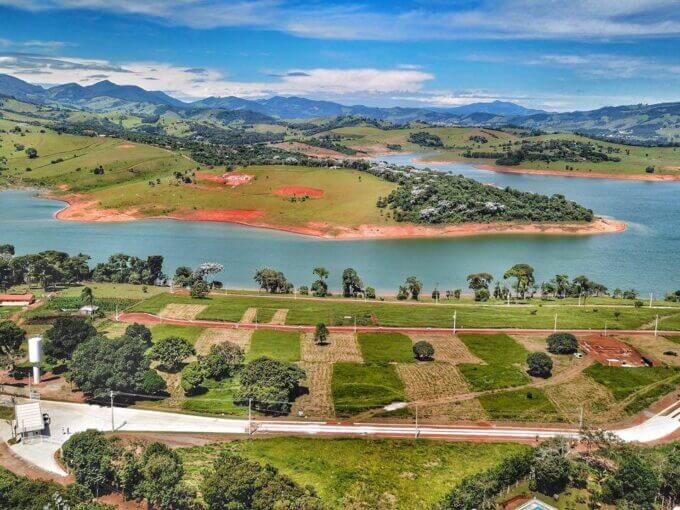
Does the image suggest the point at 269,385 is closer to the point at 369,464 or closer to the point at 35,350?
the point at 369,464

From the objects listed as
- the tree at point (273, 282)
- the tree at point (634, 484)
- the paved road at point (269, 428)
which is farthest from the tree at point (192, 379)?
the tree at point (273, 282)

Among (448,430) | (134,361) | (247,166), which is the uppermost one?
(247,166)

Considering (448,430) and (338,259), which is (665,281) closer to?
(338,259)

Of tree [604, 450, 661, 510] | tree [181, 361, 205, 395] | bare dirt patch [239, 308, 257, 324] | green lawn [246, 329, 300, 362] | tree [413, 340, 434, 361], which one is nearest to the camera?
tree [604, 450, 661, 510]

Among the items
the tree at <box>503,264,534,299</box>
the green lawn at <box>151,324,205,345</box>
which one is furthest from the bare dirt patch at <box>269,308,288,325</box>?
the tree at <box>503,264,534,299</box>

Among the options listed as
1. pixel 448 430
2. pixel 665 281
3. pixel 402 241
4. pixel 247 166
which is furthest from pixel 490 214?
pixel 448 430

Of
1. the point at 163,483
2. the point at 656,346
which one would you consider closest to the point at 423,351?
the point at 656,346

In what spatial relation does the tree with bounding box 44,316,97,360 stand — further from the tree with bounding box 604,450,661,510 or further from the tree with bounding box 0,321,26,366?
the tree with bounding box 604,450,661,510
